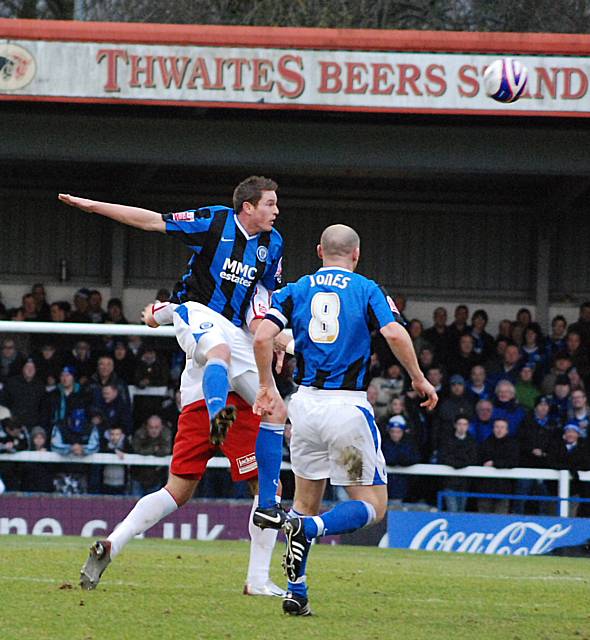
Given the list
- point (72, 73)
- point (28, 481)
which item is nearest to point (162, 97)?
point (72, 73)

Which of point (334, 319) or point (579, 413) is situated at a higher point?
point (334, 319)

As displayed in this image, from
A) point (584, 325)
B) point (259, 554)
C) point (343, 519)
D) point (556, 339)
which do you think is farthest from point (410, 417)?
point (343, 519)

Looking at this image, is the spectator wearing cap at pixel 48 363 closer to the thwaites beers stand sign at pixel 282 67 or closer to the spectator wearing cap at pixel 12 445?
the spectator wearing cap at pixel 12 445

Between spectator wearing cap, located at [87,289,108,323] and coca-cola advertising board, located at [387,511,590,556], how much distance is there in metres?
4.87

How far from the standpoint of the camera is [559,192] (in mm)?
17281

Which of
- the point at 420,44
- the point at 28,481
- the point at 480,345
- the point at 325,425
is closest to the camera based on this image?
the point at 325,425

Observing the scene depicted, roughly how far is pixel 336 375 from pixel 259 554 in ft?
3.80

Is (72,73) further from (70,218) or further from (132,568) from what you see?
(132,568)

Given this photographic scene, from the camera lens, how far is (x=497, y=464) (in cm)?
1280

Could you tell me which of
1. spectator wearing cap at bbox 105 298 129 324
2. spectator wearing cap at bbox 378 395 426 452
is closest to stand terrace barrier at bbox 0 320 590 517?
spectator wearing cap at bbox 378 395 426 452

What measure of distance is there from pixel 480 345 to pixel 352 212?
3364 mm

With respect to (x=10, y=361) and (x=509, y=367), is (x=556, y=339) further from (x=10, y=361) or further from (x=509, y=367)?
(x=10, y=361)

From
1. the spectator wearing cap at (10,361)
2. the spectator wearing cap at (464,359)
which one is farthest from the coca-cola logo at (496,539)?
the spectator wearing cap at (10,361)

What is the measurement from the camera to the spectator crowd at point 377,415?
12031 millimetres
